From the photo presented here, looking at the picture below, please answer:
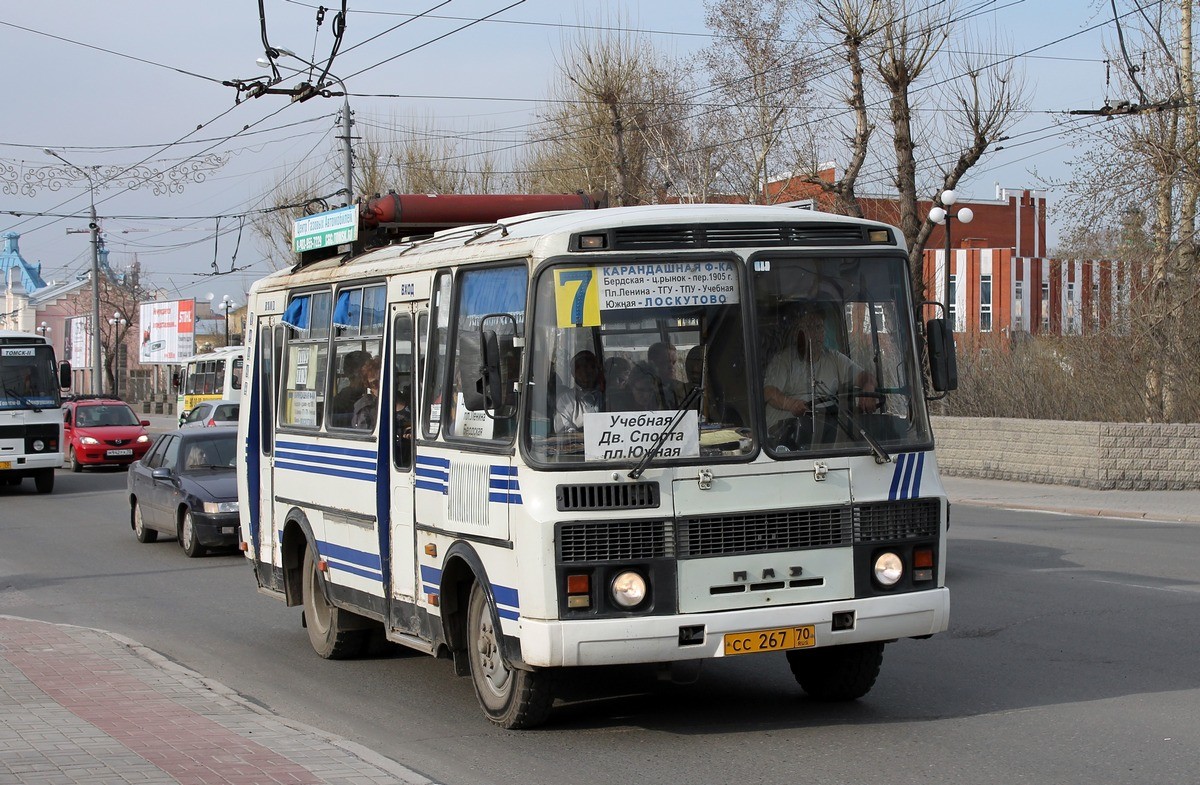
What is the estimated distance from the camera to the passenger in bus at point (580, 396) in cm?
711

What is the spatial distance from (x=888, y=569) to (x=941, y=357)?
1.24 m

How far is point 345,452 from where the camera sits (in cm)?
953

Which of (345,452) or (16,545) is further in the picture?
(16,545)

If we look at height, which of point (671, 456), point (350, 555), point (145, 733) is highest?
point (671, 456)

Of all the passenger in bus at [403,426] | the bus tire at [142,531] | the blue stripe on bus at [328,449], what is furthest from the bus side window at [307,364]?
the bus tire at [142,531]

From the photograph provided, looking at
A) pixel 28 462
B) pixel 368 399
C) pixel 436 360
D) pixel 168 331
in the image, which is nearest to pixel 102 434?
pixel 28 462

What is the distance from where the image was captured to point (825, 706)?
8.23m

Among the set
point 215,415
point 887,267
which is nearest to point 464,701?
point 887,267

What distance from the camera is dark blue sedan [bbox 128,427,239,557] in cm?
1717

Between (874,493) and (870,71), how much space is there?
26.5 metres

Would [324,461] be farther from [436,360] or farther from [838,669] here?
[838,669]

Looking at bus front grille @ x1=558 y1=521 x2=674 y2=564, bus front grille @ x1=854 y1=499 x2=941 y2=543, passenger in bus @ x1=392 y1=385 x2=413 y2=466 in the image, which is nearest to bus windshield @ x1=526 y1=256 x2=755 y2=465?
bus front grille @ x1=558 y1=521 x2=674 y2=564

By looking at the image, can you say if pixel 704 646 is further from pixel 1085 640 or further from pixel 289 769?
pixel 1085 640

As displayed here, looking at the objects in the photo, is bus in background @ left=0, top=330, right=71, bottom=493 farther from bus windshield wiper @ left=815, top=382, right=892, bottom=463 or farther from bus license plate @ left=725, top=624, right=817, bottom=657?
bus license plate @ left=725, top=624, right=817, bottom=657
